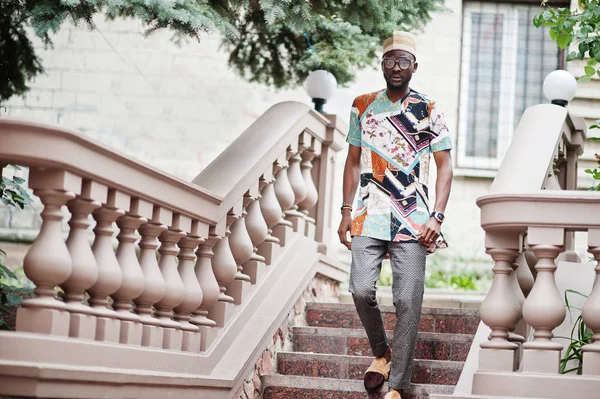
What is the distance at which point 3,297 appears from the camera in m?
5.05

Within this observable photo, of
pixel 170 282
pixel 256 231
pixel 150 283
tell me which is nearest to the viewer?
pixel 150 283

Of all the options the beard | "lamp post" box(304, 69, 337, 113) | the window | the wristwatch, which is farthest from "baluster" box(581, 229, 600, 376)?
the window

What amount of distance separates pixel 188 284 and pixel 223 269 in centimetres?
42

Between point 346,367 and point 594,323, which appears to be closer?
point 594,323

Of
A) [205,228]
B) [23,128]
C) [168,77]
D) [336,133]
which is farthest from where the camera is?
[168,77]

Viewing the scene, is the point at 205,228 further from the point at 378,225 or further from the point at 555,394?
the point at 555,394

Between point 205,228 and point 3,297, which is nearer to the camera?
point 205,228

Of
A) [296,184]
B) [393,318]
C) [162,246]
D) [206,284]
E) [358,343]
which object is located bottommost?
[358,343]

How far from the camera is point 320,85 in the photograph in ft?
22.1

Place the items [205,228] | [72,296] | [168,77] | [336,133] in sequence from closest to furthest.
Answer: [72,296] < [205,228] < [336,133] < [168,77]

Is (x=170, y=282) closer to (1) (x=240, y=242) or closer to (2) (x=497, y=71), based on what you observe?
(1) (x=240, y=242)

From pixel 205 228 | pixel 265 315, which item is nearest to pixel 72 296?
pixel 205 228

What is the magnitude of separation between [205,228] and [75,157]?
1.19m

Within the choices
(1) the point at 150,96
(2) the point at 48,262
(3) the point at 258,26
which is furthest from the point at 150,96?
(2) the point at 48,262
